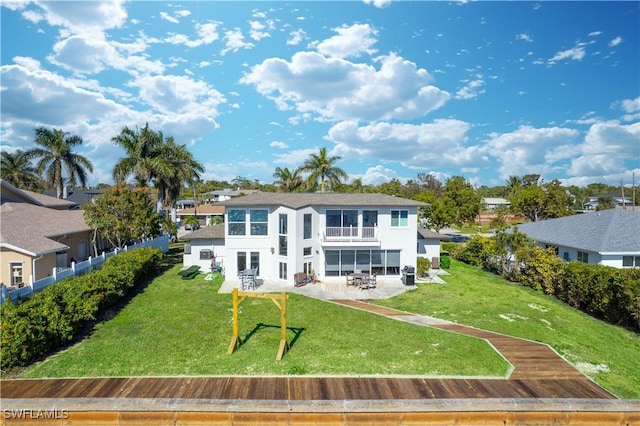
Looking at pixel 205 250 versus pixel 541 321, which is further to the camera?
pixel 205 250

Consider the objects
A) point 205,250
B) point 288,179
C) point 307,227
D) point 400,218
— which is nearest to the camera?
point 307,227

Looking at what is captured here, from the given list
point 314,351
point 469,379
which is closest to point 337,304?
point 314,351

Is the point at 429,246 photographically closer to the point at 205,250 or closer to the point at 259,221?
the point at 259,221

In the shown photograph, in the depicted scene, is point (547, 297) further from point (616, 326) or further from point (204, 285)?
point (204, 285)

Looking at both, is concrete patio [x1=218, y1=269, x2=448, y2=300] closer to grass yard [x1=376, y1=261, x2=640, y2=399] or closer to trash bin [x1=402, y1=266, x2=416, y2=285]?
trash bin [x1=402, y1=266, x2=416, y2=285]

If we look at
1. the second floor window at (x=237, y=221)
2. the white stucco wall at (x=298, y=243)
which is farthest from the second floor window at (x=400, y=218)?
the second floor window at (x=237, y=221)

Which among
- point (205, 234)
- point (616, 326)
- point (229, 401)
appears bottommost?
point (616, 326)

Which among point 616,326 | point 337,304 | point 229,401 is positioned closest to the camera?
point 229,401

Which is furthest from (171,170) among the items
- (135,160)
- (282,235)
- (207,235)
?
(282,235)
